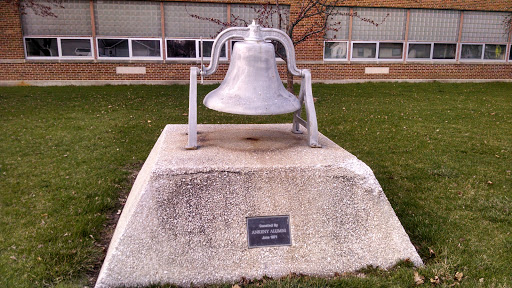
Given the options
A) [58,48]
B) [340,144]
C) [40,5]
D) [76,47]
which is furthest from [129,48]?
[340,144]

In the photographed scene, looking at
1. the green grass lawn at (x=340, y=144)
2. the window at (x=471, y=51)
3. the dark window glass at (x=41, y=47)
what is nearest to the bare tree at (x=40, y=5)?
the dark window glass at (x=41, y=47)

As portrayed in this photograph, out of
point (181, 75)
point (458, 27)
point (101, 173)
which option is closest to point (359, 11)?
point (458, 27)

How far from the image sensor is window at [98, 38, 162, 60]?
1516 centimetres

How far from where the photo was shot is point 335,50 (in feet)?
55.1

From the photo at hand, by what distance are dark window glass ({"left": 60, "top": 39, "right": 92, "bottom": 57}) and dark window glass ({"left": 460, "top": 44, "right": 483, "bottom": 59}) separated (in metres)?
14.5

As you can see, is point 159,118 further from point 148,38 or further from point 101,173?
point 148,38

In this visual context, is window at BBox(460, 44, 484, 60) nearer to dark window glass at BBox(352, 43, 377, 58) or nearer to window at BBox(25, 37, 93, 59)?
dark window glass at BBox(352, 43, 377, 58)

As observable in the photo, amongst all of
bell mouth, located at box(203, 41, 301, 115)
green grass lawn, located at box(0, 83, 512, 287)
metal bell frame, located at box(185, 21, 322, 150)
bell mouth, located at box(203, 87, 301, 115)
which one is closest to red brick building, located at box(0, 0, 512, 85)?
green grass lawn, located at box(0, 83, 512, 287)

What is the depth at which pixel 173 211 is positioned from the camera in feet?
11.4

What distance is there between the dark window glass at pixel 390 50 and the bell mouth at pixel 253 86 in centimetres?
1393

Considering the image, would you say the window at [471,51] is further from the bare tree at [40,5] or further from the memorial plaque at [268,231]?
the memorial plaque at [268,231]

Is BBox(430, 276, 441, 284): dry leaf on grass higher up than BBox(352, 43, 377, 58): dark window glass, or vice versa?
BBox(352, 43, 377, 58): dark window glass

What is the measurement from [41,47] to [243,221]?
14.0 meters

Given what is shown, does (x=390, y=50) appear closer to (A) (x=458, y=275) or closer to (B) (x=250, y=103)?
(B) (x=250, y=103)
